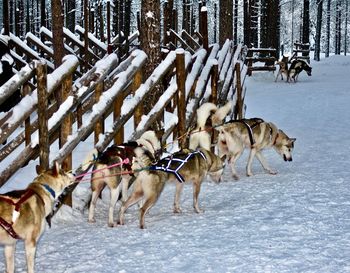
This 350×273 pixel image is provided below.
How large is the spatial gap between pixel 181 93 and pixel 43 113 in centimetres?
302

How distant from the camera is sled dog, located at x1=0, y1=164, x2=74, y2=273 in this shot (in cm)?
387

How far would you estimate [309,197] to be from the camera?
6602mm

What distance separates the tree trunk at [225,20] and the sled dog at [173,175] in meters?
9.42

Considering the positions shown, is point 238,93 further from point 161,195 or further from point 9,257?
point 9,257

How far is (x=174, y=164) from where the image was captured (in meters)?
6.15

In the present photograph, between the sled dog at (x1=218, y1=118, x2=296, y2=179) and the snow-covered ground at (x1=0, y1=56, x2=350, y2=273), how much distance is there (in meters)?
0.27

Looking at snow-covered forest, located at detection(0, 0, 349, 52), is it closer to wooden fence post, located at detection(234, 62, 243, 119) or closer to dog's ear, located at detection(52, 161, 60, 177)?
wooden fence post, located at detection(234, 62, 243, 119)

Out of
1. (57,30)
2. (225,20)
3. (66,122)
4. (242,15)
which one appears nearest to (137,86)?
(66,122)

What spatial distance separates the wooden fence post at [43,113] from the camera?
5344mm

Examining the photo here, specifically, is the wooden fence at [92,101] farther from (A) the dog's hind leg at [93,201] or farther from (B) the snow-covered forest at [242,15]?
(B) the snow-covered forest at [242,15]

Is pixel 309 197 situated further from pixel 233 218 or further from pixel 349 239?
pixel 349 239

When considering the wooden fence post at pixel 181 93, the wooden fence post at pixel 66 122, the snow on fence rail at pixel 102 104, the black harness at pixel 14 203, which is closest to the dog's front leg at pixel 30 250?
the black harness at pixel 14 203

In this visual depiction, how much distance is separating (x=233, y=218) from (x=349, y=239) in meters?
1.31

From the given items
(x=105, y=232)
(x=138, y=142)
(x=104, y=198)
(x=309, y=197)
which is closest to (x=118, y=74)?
(x=138, y=142)
